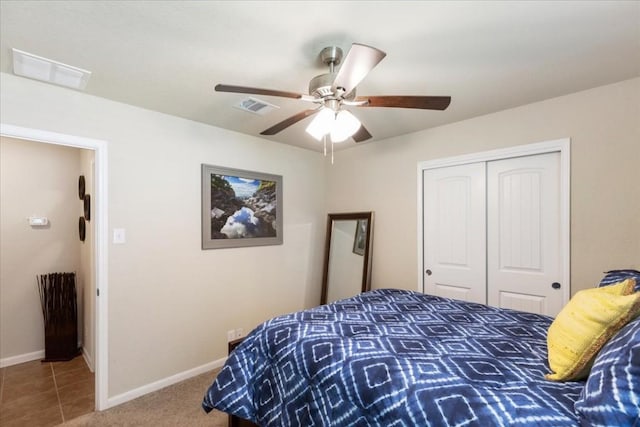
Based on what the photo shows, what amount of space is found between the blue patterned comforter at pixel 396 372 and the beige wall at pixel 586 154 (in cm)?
85

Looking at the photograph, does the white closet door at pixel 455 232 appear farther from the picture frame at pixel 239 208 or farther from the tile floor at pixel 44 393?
the tile floor at pixel 44 393

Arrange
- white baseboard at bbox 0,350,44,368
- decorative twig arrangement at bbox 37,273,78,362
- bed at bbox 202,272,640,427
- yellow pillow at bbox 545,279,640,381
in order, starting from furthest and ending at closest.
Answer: decorative twig arrangement at bbox 37,273,78,362 < white baseboard at bbox 0,350,44,368 < yellow pillow at bbox 545,279,640,381 < bed at bbox 202,272,640,427

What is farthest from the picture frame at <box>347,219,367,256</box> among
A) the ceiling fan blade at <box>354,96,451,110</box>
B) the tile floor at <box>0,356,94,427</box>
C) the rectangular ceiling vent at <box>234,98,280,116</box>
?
the tile floor at <box>0,356,94,427</box>

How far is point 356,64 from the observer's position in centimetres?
141

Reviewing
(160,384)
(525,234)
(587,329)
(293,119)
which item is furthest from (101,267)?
(525,234)

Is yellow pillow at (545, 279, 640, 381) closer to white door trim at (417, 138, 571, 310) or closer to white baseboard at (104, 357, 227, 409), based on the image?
white door trim at (417, 138, 571, 310)

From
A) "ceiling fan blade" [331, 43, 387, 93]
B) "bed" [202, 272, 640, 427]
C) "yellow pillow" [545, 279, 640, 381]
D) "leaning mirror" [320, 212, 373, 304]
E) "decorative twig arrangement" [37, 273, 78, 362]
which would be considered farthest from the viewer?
Result: "leaning mirror" [320, 212, 373, 304]

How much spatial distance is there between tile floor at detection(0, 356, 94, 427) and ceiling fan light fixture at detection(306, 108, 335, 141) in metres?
2.66

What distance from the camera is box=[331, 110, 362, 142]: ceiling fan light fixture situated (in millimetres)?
1845

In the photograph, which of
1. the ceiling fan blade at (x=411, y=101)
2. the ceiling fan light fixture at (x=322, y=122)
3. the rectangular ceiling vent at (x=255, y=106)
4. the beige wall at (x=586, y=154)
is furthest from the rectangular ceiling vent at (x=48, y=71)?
the beige wall at (x=586, y=154)

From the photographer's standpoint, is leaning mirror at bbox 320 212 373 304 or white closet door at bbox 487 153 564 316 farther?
leaning mirror at bbox 320 212 373 304

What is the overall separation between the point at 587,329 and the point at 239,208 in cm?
284

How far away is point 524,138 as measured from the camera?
2602 millimetres

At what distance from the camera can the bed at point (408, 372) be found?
0.99 metres
